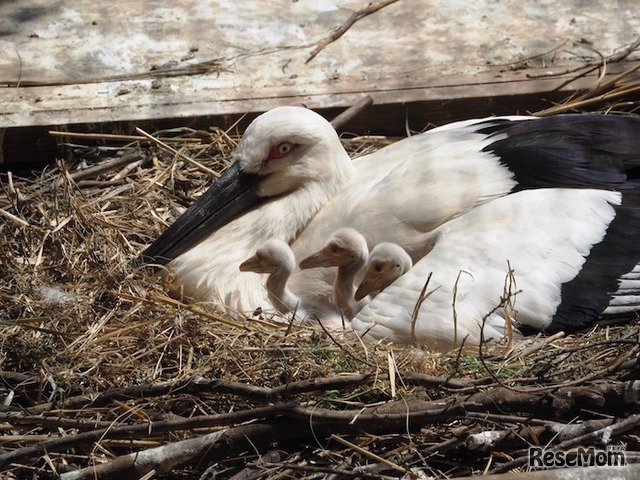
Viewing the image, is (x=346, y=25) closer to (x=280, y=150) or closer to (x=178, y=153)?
(x=178, y=153)

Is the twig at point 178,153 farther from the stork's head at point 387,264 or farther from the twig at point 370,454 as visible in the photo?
the twig at point 370,454

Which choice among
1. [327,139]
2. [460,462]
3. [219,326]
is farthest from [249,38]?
[460,462]

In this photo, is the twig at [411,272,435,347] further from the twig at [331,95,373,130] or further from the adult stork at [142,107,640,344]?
the twig at [331,95,373,130]

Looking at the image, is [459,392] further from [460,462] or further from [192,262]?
[192,262]

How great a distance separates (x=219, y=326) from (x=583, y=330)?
4.74ft

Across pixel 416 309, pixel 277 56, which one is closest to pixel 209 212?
pixel 416 309

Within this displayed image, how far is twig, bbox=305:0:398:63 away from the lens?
6.50 meters

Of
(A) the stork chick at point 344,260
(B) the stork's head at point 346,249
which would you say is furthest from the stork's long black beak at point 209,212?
(B) the stork's head at point 346,249

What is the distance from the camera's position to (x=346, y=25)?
6660mm

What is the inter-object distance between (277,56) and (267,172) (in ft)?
4.61

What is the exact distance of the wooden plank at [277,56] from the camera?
20.0 ft

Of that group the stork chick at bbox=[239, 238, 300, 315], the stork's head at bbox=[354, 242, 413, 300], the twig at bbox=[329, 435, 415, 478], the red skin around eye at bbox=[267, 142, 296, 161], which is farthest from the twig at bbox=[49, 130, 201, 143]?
the twig at bbox=[329, 435, 415, 478]

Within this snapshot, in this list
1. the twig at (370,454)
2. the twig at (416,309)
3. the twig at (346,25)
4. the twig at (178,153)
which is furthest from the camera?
the twig at (346,25)

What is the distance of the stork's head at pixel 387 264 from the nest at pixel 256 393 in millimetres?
331
